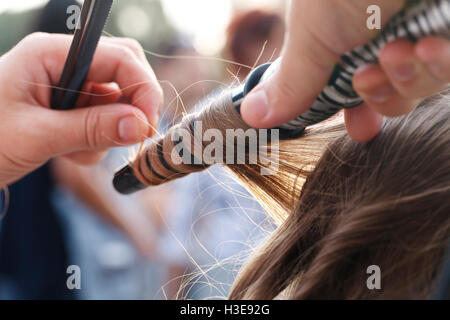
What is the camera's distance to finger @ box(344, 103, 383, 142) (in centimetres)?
44

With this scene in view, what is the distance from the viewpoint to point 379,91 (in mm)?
324

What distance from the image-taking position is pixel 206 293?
1.53m

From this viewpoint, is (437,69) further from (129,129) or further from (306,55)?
(129,129)

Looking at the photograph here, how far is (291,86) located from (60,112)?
446mm

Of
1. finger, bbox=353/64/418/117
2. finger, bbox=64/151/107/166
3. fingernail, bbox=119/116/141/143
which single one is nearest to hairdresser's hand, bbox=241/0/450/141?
finger, bbox=353/64/418/117

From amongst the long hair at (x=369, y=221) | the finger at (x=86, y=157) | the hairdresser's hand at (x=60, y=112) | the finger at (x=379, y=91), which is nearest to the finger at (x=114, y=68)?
the hairdresser's hand at (x=60, y=112)

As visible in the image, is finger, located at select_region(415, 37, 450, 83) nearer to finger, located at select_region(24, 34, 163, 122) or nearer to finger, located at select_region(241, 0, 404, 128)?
finger, located at select_region(241, 0, 404, 128)

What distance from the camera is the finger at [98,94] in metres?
0.72

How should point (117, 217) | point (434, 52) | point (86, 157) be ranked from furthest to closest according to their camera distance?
point (117, 217), point (86, 157), point (434, 52)

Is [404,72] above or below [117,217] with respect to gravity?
above

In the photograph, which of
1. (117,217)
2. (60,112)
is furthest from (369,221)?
(117,217)

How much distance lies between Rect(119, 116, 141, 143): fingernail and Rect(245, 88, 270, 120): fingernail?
31cm

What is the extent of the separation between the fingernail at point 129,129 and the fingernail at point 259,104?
1.01 feet

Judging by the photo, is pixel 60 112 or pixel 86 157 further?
pixel 86 157
